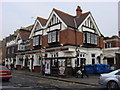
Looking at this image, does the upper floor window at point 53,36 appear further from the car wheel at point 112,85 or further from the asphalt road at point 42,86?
the car wheel at point 112,85

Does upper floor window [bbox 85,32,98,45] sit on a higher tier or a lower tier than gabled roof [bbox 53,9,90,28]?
lower

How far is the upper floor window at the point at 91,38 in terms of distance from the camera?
24.0 meters

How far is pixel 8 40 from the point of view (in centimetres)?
4147

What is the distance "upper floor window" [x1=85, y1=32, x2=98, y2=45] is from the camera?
2404cm

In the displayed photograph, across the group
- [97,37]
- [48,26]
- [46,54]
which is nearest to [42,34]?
[48,26]

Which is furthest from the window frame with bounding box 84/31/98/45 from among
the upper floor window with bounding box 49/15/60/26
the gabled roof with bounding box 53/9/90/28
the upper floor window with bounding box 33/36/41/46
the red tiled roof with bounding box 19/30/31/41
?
the red tiled roof with bounding box 19/30/31/41

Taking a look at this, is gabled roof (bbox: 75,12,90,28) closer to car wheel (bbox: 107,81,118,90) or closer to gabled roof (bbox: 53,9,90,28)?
gabled roof (bbox: 53,9,90,28)

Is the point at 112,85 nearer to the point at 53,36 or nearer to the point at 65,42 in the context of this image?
the point at 65,42

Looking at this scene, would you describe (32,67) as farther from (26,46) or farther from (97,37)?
(97,37)

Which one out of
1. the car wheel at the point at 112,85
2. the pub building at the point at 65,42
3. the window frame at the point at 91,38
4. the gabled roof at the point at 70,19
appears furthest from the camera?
the window frame at the point at 91,38

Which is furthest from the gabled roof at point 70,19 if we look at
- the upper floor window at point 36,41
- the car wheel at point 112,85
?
the car wheel at point 112,85

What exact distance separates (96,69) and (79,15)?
35.7 ft

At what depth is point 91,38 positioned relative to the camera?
2500 centimetres

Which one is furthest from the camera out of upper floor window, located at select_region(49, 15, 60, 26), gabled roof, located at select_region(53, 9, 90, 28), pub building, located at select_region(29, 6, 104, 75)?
upper floor window, located at select_region(49, 15, 60, 26)
